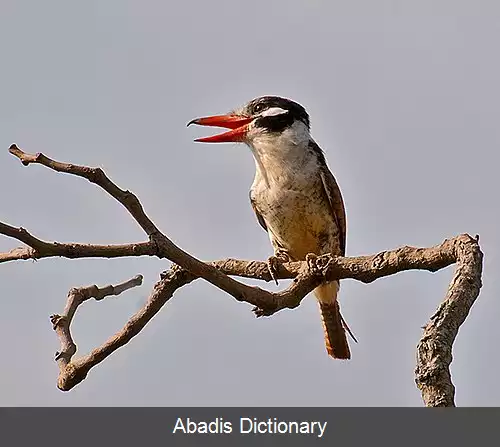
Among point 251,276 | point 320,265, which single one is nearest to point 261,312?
point 320,265

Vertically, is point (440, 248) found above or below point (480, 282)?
above

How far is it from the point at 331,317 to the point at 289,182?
97cm

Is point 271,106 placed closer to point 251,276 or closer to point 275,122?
point 275,122

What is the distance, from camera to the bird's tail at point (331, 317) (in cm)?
533

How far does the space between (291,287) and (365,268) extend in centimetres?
28

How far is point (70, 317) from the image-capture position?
10.4 feet

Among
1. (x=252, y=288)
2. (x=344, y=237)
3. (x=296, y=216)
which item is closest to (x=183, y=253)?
(x=252, y=288)

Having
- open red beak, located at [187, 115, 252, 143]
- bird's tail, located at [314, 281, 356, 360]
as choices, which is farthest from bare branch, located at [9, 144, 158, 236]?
bird's tail, located at [314, 281, 356, 360]

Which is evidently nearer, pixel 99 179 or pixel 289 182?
pixel 99 179

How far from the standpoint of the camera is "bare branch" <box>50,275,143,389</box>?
9.97ft

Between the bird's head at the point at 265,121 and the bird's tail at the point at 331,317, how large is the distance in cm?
97

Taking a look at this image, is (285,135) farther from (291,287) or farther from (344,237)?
(291,287)

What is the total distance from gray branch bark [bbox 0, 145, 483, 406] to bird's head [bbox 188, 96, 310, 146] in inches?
64.0

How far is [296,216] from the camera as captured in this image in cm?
493
